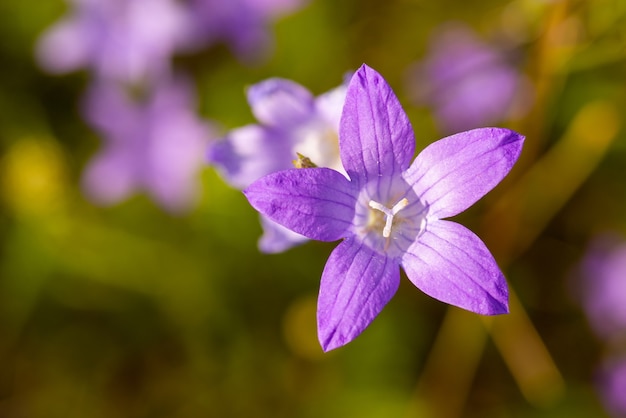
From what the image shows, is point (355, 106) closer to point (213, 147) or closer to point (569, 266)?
point (213, 147)

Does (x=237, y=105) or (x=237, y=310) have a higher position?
(x=237, y=105)

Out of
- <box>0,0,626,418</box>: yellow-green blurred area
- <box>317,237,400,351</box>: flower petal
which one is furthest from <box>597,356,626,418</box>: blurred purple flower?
<box>317,237,400,351</box>: flower petal

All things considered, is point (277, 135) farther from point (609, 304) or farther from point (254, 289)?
point (609, 304)

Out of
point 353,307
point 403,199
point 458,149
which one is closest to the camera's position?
point 353,307

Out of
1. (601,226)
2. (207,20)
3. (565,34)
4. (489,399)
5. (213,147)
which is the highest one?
(565,34)

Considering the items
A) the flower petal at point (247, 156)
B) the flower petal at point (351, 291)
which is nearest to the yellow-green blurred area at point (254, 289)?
the flower petal at point (247, 156)

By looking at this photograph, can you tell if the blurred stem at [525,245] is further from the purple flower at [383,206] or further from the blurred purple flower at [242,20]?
the blurred purple flower at [242,20]

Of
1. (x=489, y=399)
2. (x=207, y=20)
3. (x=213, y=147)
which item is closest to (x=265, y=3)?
(x=207, y=20)

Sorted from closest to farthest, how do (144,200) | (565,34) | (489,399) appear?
(565,34)
(489,399)
(144,200)

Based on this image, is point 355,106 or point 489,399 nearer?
point 355,106
